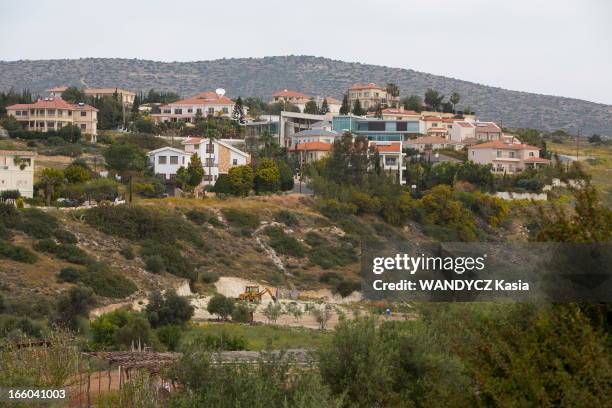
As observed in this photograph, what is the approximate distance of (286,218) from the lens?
61.4 meters

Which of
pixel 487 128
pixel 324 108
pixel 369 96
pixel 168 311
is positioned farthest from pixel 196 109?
pixel 168 311

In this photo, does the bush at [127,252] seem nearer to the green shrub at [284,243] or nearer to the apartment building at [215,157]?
the green shrub at [284,243]

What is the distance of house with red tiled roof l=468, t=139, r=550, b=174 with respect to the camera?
8381cm

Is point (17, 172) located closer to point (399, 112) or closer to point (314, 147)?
point (314, 147)

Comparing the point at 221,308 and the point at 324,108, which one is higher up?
the point at 324,108

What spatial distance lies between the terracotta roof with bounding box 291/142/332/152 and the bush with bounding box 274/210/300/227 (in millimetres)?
19791

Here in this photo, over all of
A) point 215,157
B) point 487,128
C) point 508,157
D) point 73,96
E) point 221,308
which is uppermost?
point 73,96

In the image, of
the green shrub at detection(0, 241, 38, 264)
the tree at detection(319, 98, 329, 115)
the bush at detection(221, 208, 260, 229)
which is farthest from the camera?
the tree at detection(319, 98, 329, 115)

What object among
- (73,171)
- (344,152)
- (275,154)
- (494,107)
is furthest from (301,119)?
(494,107)

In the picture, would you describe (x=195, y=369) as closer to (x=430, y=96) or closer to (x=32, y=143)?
(x=32, y=143)

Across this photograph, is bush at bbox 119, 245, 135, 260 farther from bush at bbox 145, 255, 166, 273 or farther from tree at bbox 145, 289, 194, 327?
tree at bbox 145, 289, 194, 327

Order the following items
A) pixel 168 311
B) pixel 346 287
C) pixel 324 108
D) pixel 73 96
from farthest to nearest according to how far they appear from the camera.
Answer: pixel 324 108, pixel 73 96, pixel 346 287, pixel 168 311

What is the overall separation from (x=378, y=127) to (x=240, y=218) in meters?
36.2

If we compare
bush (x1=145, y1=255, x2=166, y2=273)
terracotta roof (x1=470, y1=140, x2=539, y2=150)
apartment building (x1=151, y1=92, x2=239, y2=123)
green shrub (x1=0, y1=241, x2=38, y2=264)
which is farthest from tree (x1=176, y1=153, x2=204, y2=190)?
apartment building (x1=151, y1=92, x2=239, y2=123)
